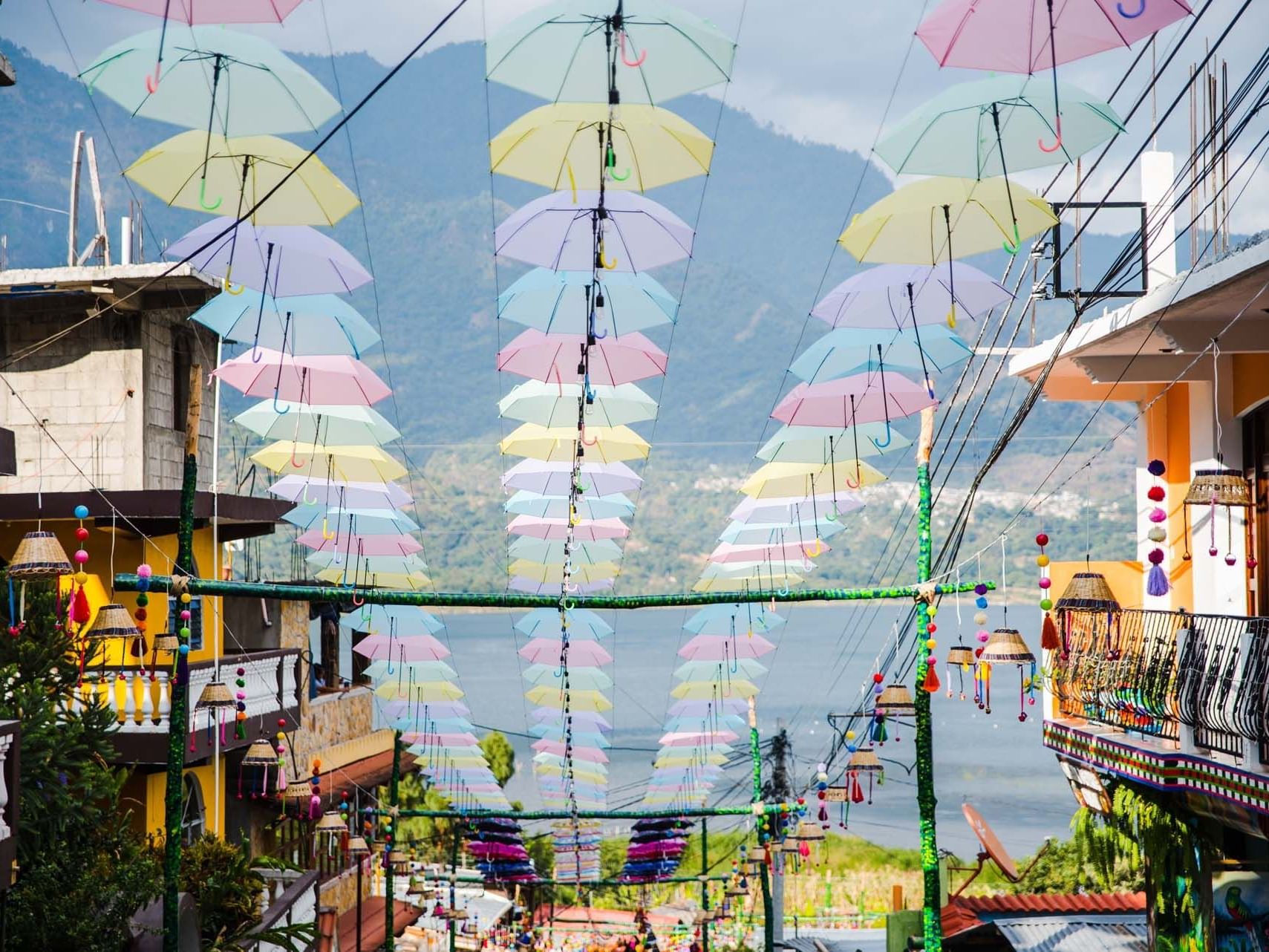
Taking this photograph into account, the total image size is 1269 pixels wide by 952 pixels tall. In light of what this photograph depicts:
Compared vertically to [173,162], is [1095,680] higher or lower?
lower

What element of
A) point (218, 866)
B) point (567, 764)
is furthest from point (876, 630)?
point (218, 866)

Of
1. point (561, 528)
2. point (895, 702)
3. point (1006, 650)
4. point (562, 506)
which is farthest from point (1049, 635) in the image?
point (561, 528)

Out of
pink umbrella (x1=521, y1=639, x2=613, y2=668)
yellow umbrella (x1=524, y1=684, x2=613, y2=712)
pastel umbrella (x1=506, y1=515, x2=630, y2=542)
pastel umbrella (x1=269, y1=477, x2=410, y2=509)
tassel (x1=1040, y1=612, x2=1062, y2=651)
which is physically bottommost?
yellow umbrella (x1=524, y1=684, x2=613, y2=712)

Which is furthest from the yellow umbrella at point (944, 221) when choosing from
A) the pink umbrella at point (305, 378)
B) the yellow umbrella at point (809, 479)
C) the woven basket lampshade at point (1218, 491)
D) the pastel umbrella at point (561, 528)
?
the pastel umbrella at point (561, 528)

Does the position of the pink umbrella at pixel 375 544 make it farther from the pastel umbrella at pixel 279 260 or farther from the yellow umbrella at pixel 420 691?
the pastel umbrella at pixel 279 260

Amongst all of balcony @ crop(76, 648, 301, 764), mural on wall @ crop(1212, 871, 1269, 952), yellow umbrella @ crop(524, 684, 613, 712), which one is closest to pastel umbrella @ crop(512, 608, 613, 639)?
yellow umbrella @ crop(524, 684, 613, 712)

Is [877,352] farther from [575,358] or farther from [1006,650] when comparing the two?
[1006,650]

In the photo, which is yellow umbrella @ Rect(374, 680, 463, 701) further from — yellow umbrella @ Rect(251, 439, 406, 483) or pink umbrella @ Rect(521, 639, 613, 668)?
yellow umbrella @ Rect(251, 439, 406, 483)

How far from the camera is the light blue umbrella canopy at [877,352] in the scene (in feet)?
39.8

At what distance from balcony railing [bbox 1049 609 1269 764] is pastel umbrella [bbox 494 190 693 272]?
17.3 feet

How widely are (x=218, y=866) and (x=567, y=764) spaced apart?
34.7 ft

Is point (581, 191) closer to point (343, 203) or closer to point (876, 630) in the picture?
point (343, 203)

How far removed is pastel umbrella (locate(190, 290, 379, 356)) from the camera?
11.6 metres

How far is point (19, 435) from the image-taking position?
824 inches
